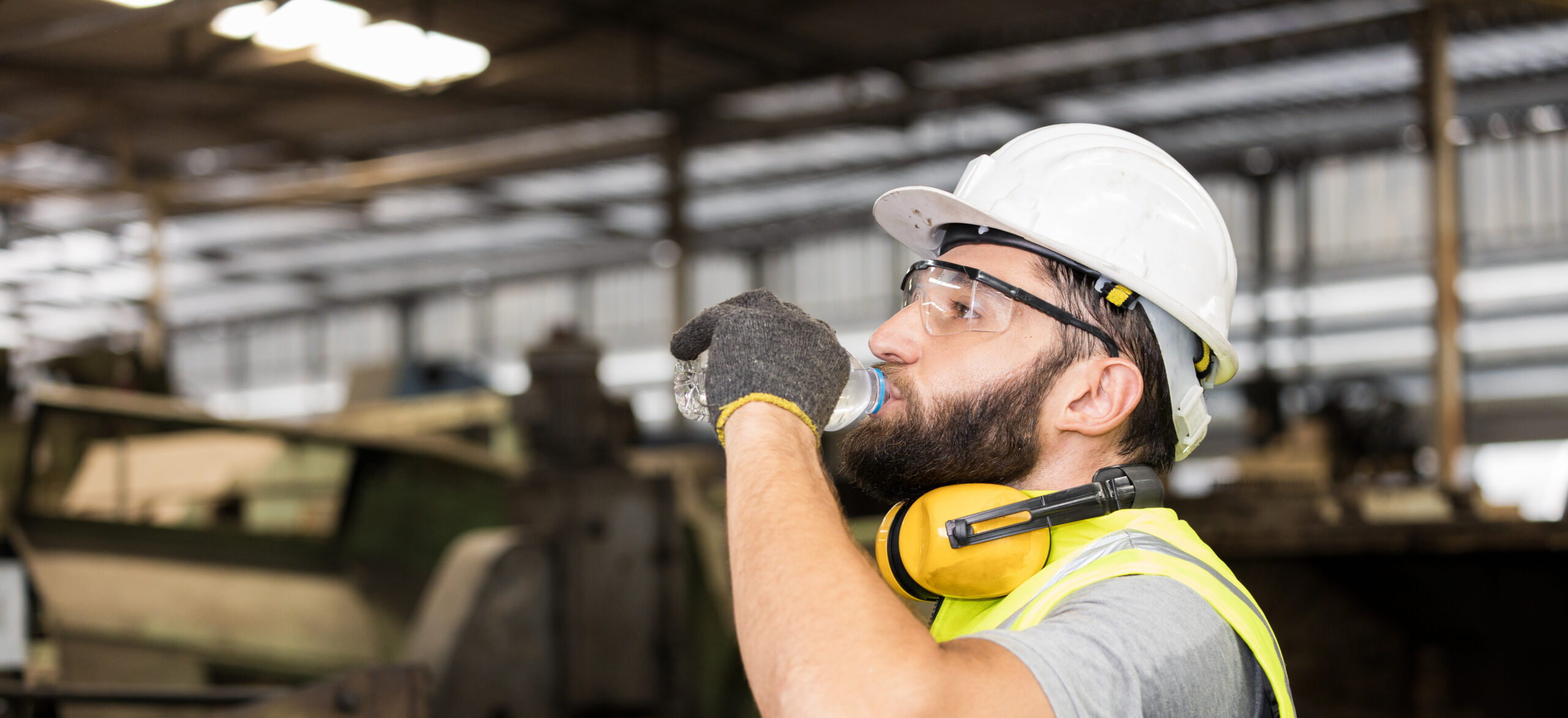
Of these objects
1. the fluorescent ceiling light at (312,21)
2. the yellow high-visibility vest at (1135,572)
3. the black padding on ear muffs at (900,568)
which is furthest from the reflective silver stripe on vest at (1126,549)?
the fluorescent ceiling light at (312,21)

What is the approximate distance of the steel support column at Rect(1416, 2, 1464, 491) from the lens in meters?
7.50

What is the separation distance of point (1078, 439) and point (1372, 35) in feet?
32.1

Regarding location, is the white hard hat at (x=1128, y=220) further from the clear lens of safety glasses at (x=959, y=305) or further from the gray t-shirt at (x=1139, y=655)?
the gray t-shirt at (x=1139, y=655)

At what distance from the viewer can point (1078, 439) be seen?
61.2 inches

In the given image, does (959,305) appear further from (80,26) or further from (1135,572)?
(80,26)

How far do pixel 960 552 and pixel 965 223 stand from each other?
49cm

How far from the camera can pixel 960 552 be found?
1397 millimetres

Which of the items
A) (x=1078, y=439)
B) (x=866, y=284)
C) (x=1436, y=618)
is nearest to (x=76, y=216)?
(x=866, y=284)

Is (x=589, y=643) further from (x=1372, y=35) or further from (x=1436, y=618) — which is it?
(x=1372, y=35)

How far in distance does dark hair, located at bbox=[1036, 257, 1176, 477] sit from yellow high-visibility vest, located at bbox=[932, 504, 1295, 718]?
0.12m

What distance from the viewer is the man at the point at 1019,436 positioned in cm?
115

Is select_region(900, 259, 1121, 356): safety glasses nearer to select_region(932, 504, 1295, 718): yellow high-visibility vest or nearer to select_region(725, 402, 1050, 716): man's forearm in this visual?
select_region(932, 504, 1295, 718): yellow high-visibility vest

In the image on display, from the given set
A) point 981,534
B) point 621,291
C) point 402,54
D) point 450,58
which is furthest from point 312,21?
point 621,291

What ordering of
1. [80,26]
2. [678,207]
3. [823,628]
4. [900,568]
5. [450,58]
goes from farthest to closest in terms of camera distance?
1. [678,207]
2. [450,58]
3. [80,26]
4. [900,568]
5. [823,628]
